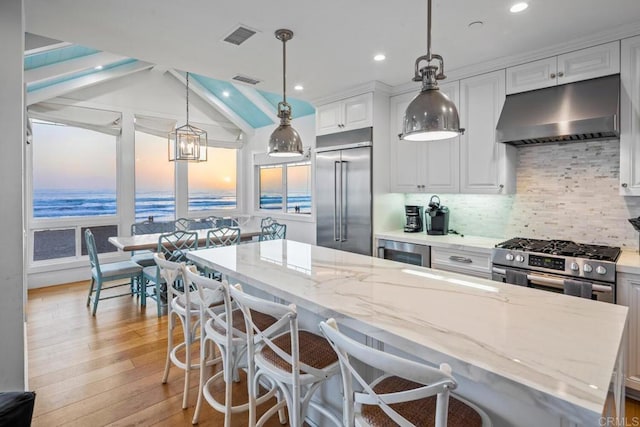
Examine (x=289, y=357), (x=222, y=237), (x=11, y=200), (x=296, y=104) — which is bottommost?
(x=289, y=357)

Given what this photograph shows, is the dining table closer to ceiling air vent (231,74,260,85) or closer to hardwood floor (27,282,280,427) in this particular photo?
hardwood floor (27,282,280,427)

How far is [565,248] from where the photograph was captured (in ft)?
8.83

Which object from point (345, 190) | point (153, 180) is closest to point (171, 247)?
point (345, 190)

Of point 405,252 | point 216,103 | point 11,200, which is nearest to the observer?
point 11,200

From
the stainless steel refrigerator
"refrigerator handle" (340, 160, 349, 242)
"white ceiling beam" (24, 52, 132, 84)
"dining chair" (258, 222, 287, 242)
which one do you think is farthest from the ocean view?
"white ceiling beam" (24, 52, 132, 84)

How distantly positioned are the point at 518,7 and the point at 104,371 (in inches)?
154

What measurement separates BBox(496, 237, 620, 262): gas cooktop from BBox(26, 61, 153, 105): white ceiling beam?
17.7 feet

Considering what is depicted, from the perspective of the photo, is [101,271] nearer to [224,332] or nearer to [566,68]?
[224,332]

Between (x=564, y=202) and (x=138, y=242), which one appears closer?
(x=564, y=202)

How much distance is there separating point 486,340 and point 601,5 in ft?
7.85

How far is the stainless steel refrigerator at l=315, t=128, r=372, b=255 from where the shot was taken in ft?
12.5

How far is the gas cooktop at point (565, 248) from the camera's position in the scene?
242 centimetres

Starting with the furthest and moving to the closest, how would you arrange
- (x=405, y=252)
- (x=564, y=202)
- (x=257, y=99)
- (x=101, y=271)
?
1. (x=257, y=99)
2. (x=101, y=271)
3. (x=405, y=252)
4. (x=564, y=202)

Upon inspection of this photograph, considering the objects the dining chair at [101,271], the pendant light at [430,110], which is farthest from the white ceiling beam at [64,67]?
the pendant light at [430,110]
